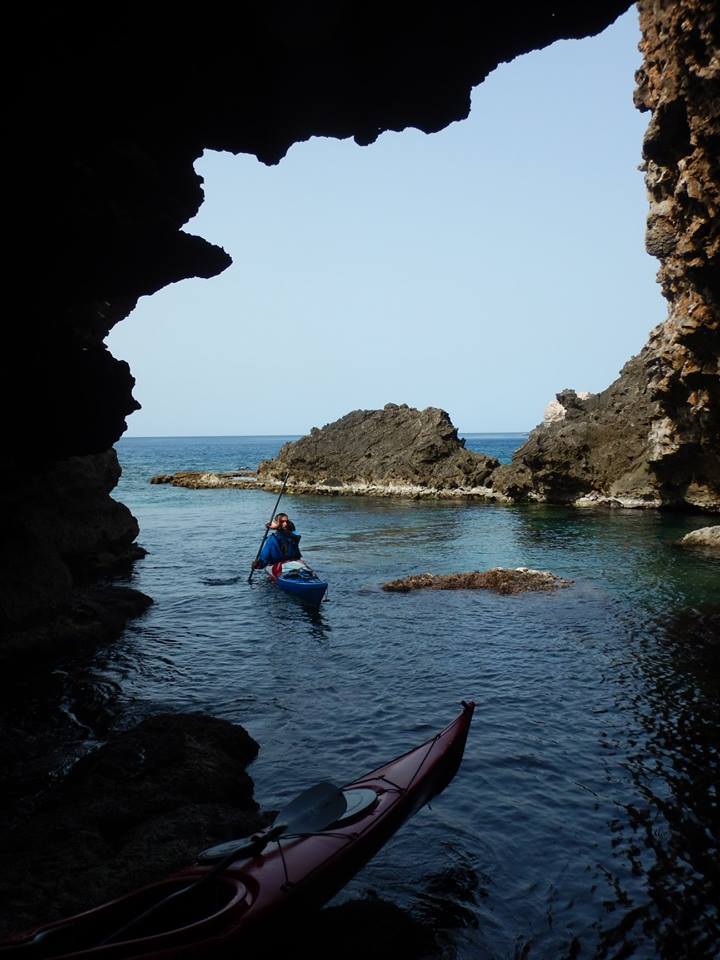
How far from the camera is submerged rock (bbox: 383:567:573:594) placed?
2122cm

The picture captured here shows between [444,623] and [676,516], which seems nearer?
[444,623]

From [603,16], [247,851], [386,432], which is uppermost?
[603,16]

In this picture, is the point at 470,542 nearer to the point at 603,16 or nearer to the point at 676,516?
the point at 676,516

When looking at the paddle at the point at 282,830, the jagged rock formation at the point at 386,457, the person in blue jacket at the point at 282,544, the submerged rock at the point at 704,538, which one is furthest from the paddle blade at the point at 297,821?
the jagged rock formation at the point at 386,457

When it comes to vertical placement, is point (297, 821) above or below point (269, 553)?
below

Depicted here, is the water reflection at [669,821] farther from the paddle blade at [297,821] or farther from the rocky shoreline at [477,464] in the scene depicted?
the rocky shoreline at [477,464]

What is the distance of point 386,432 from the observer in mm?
64875

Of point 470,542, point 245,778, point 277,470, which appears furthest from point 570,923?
point 277,470

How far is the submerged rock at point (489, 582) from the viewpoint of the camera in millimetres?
21219

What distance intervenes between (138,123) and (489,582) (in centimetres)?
1697

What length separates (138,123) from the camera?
10.9 meters

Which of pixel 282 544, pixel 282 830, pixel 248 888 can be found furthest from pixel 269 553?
pixel 248 888

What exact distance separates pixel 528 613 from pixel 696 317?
1713 cm

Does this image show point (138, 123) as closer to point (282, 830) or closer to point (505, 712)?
point (282, 830)
